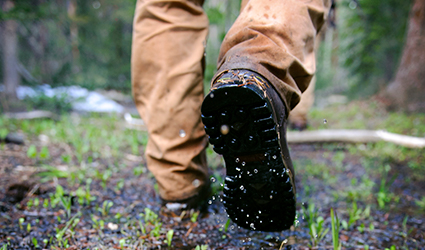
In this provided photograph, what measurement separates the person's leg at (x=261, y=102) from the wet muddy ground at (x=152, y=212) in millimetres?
230

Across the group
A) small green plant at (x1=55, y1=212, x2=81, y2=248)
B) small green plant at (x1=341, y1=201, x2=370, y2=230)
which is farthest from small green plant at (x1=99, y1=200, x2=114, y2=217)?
small green plant at (x1=341, y1=201, x2=370, y2=230)

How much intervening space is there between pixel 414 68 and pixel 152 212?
5158 mm

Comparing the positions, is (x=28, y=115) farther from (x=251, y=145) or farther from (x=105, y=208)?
(x=251, y=145)

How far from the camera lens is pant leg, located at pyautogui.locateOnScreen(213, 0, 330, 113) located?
1.04 m

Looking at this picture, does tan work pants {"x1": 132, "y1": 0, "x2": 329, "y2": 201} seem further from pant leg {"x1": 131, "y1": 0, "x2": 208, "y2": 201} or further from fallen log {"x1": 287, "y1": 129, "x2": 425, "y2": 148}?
fallen log {"x1": 287, "y1": 129, "x2": 425, "y2": 148}

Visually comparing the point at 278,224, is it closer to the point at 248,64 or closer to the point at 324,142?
the point at 248,64

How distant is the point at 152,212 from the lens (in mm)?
1427

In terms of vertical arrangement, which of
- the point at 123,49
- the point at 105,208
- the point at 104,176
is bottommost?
the point at 123,49

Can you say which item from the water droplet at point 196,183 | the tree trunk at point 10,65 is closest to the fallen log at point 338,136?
the water droplet at point 196,183

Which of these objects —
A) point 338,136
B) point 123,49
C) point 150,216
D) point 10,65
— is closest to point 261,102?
point 150,216

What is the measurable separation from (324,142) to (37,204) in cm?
264

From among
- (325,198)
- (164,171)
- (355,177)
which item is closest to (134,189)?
(164,171)

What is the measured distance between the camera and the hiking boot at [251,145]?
0.92 metres

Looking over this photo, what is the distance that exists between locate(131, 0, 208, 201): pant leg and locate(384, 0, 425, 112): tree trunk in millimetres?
4783
